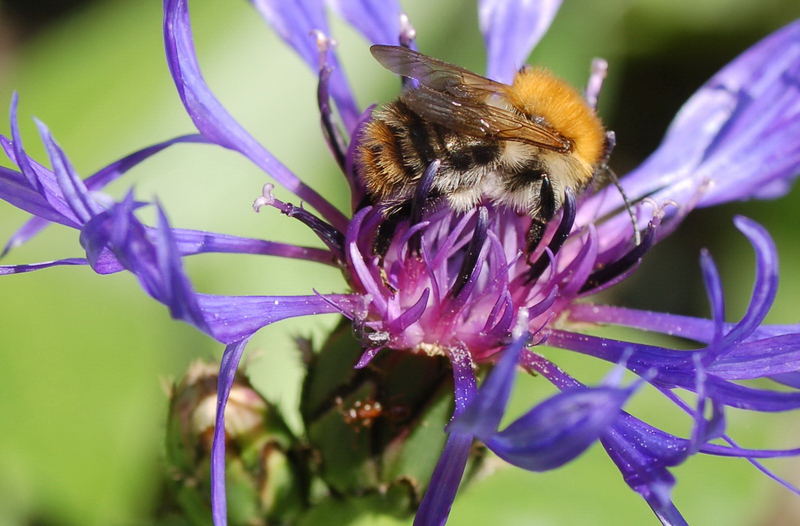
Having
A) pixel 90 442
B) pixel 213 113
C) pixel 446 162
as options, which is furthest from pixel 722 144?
pixel 90 442

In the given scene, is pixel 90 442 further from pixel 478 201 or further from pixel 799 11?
pixel 799 11

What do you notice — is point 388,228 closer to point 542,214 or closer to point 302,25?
point 542,214

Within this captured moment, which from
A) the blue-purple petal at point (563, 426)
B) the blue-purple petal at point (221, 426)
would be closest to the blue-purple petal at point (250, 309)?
the blue-purple petal at point (221, 426)

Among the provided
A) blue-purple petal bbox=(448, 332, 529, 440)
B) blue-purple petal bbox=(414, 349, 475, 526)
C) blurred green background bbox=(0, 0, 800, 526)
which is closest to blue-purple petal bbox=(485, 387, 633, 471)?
blue-purple petal bbox=(448, 332, 529, 440)

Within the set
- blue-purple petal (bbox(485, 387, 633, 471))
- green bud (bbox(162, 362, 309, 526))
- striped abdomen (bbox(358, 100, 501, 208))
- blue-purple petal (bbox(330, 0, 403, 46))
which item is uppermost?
blue-purple petal (bbox(330, 0, 403, 46))

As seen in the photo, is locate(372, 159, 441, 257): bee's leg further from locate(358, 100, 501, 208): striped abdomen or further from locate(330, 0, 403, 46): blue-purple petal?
locate(330, 0, 403, 46): blue-purple petal

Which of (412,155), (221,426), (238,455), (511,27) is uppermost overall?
(511,27)

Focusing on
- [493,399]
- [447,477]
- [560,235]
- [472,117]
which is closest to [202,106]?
[472,117]
